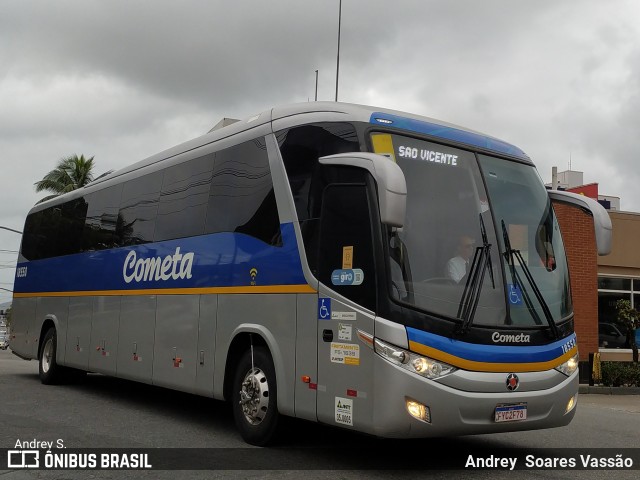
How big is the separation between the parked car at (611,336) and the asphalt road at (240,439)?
35.0ft

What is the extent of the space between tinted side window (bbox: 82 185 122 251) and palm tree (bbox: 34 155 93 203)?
122ft

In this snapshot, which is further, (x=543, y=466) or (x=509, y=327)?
(x=543, y=466)

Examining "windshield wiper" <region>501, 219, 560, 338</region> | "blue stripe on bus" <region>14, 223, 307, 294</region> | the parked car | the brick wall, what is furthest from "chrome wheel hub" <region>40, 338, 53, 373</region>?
the parked car

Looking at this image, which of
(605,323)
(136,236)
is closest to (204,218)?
(136,236)

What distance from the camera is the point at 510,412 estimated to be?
6.61 meters

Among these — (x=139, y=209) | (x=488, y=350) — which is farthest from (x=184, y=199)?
(x=488, y=350)

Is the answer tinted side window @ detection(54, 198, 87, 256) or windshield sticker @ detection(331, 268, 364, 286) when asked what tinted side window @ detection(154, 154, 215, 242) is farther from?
tinted side window @ detection(54, 198, 87, 256)

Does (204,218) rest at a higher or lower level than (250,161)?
lower

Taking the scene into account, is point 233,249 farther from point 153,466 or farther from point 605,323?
point 605,323

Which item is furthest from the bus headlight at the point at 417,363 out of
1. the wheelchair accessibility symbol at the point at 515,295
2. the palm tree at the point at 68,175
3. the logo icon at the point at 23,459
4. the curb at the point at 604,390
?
the palm tree at the point at 68,175

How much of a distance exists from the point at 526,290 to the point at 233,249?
353 centimetres

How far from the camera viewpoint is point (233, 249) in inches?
345

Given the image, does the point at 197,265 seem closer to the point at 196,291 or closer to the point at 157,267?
the point at 196,291

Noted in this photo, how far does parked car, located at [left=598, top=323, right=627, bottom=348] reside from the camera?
22.9 m
